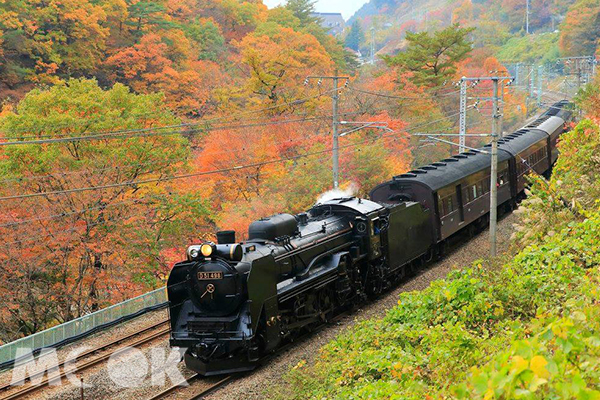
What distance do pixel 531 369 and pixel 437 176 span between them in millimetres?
16361

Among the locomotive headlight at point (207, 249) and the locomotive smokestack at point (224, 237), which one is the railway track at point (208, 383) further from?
the locomotive smokestack at point (224, 237)

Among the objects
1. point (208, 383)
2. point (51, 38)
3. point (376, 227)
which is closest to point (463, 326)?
point (208, 383)

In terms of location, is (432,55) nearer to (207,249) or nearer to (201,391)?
(207,249)

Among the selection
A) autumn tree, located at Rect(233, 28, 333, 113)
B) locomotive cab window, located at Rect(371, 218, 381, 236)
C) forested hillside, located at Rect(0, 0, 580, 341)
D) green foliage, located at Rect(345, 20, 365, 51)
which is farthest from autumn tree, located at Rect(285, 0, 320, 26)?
green foliage, located at Rect(345, 20, 365, 51)

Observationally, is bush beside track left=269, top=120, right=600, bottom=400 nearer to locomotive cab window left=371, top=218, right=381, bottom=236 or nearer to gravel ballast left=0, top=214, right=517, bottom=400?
gravel ballast left=0, top=214, right=517, bottom=400

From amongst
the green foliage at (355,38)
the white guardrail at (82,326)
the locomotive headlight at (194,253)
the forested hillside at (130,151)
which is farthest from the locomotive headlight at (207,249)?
the green foliage at (355,38)

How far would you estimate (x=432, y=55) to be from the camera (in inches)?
1735

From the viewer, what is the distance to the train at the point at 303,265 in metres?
11.5

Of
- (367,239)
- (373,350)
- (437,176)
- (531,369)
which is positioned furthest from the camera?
(437,176)

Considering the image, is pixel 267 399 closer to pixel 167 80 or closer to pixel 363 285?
pixel 363 285

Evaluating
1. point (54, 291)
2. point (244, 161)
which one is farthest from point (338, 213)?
point (244, 161)

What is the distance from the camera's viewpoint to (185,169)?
26.0 metres

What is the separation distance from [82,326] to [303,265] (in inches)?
228

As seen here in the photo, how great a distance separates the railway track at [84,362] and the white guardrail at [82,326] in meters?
0.84
